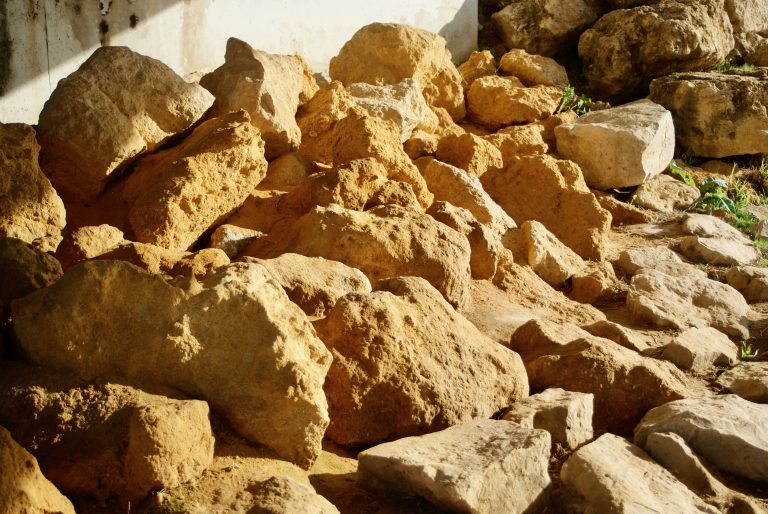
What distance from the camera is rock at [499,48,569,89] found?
27.0 feet

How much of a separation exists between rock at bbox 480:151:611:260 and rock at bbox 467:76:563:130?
1.50 meters

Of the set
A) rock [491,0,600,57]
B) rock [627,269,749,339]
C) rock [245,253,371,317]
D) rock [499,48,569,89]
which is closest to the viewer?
rock [245,253,371,317]

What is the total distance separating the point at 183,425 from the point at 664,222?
17.3 ft

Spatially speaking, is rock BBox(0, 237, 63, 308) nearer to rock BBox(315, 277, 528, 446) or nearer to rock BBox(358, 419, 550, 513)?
rock BBox(315, 277, 528, 446)

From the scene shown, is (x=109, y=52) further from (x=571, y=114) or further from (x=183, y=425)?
(x=571, y=114)

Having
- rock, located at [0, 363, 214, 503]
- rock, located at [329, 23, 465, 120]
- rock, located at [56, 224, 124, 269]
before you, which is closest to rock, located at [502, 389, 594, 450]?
rock, located at [0, 363, 214, 503]

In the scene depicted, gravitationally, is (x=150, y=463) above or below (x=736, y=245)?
above

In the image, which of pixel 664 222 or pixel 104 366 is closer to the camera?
pixel 104 366

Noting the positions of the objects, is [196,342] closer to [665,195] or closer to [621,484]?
[621,484]

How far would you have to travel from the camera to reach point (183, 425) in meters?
2.45

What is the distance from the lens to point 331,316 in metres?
3.20

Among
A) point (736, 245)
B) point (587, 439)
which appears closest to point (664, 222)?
point (736, 245)

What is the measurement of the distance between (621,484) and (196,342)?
4.40ft

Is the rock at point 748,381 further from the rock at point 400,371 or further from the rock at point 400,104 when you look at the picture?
the rock at point 400,104
